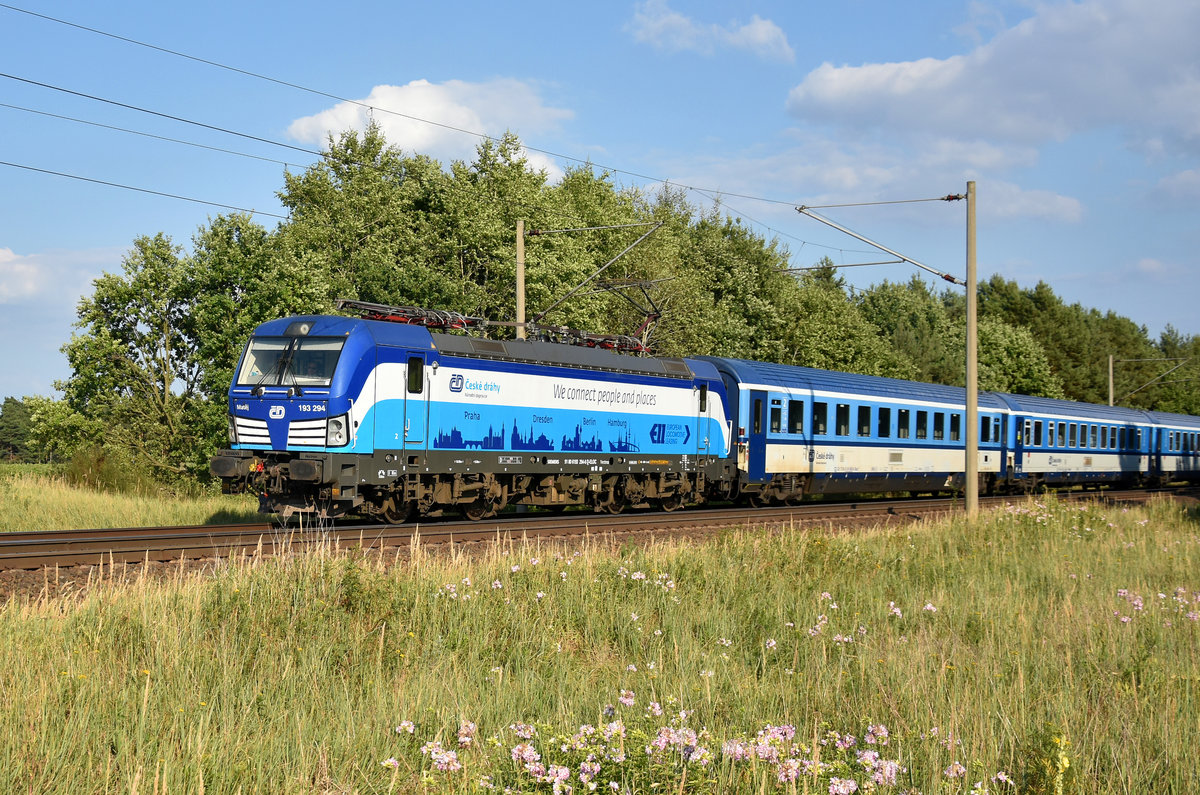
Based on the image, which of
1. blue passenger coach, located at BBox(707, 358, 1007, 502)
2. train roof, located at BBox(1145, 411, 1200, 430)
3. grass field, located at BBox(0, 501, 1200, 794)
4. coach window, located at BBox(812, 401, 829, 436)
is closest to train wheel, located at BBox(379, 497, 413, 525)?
grass field, located at BBox(0, 501, 1200, 794)

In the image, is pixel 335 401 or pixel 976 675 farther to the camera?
→ pixel 335 401

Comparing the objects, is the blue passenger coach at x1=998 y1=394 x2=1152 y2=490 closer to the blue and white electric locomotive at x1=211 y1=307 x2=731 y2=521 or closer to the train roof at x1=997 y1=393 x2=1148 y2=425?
the train roof at x1=997 y1=393 x2=1148 y2=425

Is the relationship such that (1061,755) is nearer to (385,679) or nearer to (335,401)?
(385,679)

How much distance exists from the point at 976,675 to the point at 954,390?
94.7ft

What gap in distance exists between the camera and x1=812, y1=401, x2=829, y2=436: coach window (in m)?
26.4

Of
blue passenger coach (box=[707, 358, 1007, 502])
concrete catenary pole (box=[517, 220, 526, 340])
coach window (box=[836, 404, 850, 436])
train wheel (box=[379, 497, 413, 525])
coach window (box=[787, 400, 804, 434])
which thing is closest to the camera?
train wheel (box=[379, 497, 413, 525])

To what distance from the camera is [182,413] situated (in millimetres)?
28875

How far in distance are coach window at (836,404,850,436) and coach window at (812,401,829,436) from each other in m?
0.62

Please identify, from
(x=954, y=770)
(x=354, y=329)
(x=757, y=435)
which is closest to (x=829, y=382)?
(x=757, y=435)

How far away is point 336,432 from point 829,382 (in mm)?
16087

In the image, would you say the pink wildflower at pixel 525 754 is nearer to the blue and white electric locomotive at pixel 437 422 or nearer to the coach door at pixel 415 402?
the blue and white electric locomotive at pixel 437 422

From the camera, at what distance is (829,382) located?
89.6 ft

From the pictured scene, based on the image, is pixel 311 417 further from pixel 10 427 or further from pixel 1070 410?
pixel 10 427

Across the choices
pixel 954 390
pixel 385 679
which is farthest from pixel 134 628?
pixel 954 390
